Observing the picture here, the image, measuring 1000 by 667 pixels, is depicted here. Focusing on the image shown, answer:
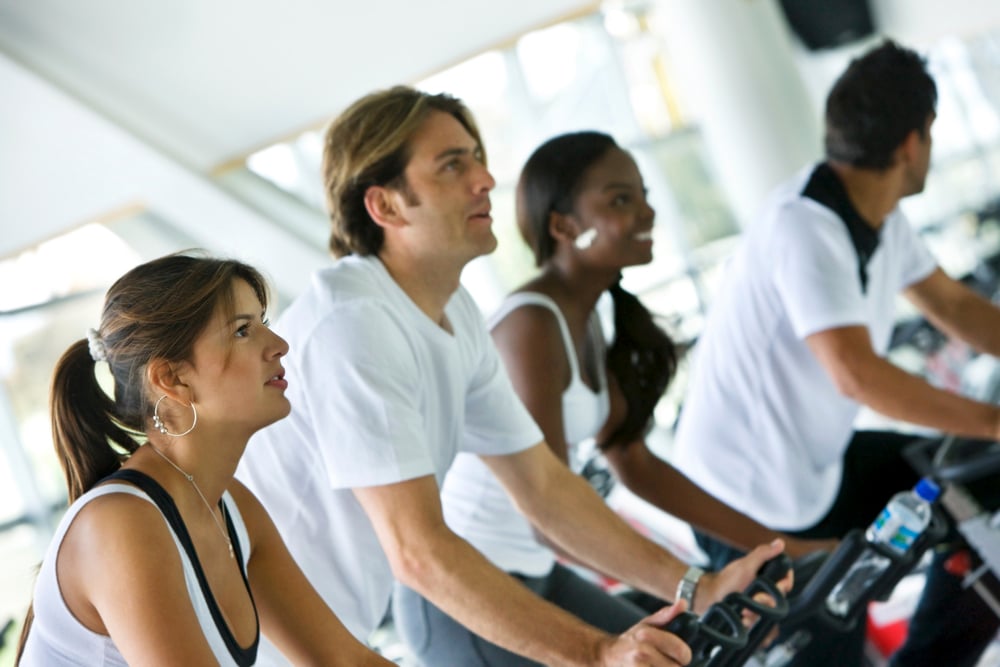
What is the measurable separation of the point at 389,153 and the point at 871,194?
1.20 m

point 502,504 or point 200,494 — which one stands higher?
point 200,494

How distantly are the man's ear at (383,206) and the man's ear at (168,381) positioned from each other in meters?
0.60

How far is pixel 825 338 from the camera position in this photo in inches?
94.3

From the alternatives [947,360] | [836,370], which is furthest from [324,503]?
[947,360]

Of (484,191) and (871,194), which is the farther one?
(871,194)

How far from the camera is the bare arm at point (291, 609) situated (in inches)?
64.2

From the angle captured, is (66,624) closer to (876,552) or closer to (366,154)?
(366,154)

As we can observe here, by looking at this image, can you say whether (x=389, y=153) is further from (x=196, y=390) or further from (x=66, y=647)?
(x=66, y=647)

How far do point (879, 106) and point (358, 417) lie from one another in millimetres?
1515

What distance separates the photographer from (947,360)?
4746 mm

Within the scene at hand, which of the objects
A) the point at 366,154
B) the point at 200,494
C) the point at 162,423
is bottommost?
the point at 200,494

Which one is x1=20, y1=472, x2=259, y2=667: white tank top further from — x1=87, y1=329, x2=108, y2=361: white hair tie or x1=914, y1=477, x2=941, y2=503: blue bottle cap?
x1=914, y1=477, x2=941, y2=503: blue bottle cap

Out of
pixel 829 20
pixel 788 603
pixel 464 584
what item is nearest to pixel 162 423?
pixel 464 584

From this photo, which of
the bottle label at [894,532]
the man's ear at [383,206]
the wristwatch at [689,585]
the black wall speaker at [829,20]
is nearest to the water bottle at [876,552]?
the bottle label at [894,532]
